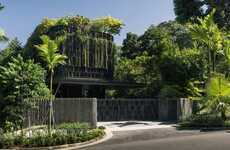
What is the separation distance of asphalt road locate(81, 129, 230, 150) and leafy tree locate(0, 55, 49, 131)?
200 inches

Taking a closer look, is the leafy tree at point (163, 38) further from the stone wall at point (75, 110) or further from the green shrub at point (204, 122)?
the stone wall at point (75, 110)

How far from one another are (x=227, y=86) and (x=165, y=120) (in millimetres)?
5971

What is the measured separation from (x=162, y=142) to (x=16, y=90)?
8606 mm

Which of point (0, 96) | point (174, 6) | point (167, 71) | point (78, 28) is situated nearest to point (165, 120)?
point (167, 71)

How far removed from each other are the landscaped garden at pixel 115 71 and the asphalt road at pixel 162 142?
1.47m

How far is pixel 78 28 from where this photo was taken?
37.2m

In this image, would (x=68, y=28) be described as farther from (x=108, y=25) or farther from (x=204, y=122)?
(x=204, y=122)

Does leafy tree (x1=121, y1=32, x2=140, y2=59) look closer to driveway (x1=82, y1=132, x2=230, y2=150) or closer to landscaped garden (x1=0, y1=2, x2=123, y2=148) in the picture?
landscaped garden (x1=0, y1=2, x2=123, y2=148)

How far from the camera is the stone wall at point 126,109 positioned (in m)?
33.8

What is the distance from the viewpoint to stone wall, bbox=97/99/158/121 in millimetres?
33750

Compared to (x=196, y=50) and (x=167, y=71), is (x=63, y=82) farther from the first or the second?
(x=196, y=50)

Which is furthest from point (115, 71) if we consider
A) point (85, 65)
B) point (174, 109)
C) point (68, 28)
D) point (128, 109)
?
point (174, 109)

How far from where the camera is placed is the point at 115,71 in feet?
134

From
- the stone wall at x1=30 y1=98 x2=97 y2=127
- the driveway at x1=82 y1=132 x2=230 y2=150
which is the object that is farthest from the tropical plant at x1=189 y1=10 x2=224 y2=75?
the driveway at x1=82 y1=132 x2=230 y2=150
